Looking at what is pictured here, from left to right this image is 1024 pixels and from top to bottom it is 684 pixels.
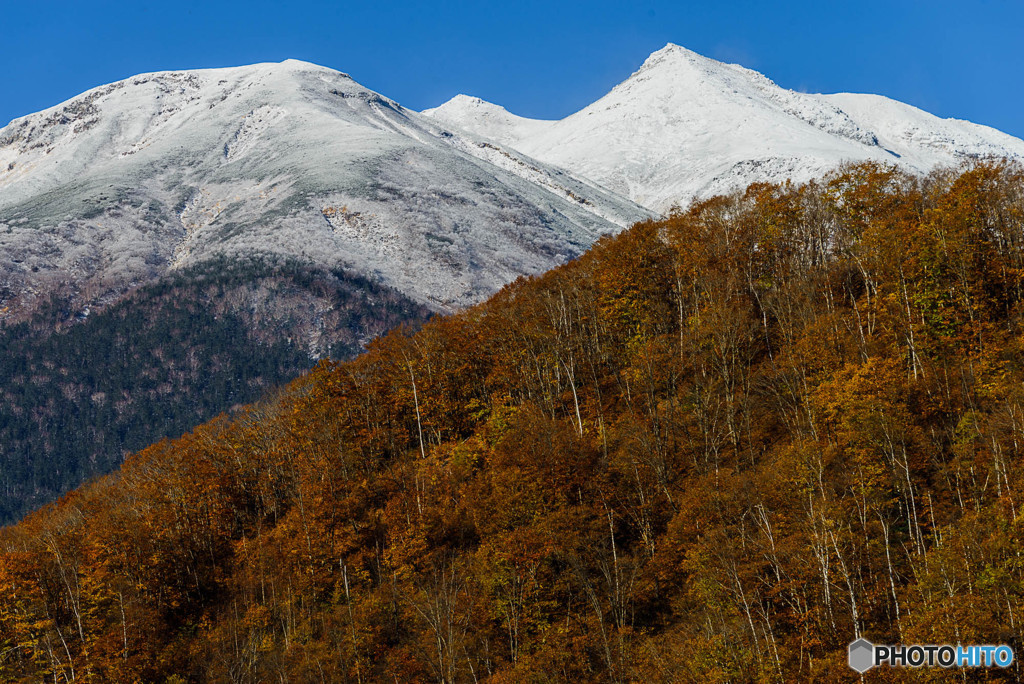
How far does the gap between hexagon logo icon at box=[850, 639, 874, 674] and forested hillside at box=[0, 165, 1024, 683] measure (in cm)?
135

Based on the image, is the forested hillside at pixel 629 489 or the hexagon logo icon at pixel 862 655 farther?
the forested hillside at pixel 629 489

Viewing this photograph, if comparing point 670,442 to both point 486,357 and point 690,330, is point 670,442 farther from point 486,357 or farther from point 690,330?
point 486,357

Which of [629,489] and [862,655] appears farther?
[629,489]

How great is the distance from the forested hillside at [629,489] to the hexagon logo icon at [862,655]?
1.35m

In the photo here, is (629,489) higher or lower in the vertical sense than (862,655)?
higher

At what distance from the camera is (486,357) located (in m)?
77.2

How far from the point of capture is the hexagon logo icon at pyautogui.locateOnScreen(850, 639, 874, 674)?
3356cm

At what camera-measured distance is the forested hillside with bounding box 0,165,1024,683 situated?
4162 cm

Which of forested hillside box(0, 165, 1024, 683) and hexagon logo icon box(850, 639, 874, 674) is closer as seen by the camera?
hexagon logo icon box(850, 639, 874, 674)

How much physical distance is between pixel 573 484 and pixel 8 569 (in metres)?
44.8

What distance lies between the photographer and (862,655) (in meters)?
34.3

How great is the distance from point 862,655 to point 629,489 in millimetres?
24889

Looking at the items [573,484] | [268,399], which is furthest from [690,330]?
[268,399]

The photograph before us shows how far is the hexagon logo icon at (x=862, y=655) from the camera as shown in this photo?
33.6 m
